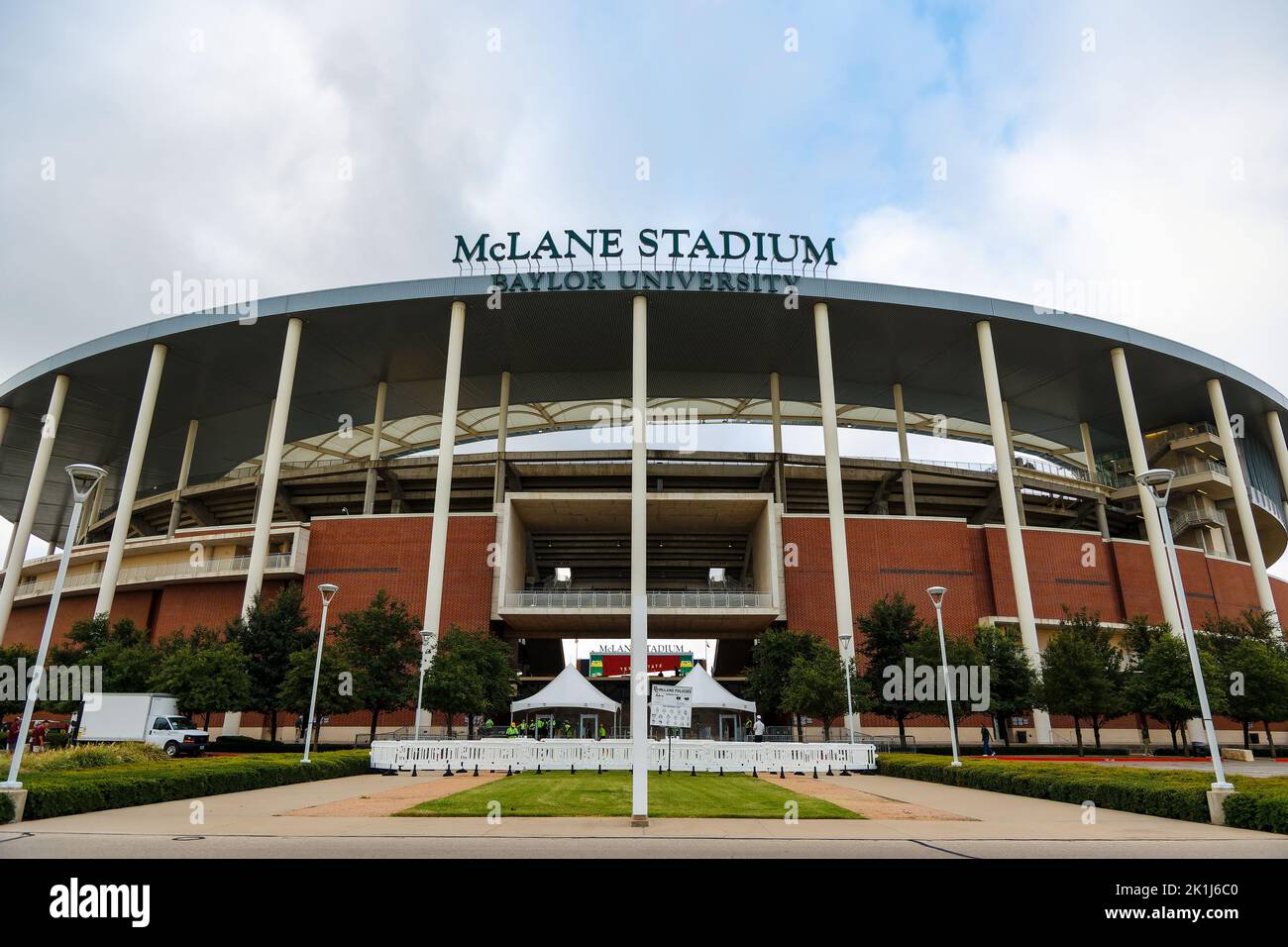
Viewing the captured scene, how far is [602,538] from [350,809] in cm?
3552

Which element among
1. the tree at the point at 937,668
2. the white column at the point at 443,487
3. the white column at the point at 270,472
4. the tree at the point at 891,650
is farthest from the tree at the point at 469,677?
the tree at the point at 937,668

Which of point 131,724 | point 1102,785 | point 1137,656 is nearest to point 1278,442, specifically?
point 1137,656

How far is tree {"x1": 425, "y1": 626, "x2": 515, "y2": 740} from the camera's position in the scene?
95.3 feet

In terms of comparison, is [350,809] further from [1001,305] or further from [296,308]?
[1001,305]

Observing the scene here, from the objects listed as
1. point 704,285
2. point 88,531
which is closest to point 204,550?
point 88,531

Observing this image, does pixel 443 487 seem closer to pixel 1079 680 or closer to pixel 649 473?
pixel 649 473

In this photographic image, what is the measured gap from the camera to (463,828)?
33.6ft

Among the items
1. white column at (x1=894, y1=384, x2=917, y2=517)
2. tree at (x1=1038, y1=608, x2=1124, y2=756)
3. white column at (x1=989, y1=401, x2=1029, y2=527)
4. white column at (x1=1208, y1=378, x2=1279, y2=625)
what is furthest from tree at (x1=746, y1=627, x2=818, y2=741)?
white column at (x1=1208, y1=378, x2=1279, y2=625)

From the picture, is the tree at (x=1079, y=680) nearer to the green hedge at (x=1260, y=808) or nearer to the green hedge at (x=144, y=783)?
the green hedge at (x=1260, y=808)

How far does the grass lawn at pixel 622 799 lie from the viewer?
12.4 m

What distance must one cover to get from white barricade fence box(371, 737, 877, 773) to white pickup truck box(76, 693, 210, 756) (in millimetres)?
10672

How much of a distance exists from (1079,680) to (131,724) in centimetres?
3721

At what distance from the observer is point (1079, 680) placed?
99.2 feet

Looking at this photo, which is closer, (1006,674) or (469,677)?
(469,677)
